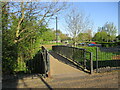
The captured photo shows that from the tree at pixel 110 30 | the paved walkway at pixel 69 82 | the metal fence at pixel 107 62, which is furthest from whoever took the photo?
the tree at pixel 110 30

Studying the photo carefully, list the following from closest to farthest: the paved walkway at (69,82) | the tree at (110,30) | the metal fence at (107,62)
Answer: the paved walkway at (69,82) → the metal fence at (107,62) → the tree at (110,30)

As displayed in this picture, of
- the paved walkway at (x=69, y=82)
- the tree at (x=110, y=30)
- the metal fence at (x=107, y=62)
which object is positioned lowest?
the paved walkway at (x=69, y=82)

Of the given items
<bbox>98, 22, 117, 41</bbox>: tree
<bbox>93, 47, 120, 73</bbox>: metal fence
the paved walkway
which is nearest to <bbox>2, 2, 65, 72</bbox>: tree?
the paved walkway

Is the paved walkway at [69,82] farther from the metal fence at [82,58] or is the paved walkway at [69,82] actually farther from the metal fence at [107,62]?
the metal fence at [82,58]

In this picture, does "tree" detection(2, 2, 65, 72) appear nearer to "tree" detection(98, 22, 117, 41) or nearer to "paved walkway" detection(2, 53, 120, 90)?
"paved walkway" detection(2, 53, 120, 90)

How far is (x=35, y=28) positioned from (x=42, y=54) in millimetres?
1466

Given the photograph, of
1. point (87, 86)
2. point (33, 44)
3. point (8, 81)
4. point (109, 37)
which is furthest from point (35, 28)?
point (109, 37)

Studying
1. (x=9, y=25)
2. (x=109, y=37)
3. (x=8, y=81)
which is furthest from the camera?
(x=109, y=37)

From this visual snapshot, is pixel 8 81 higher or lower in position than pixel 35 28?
lower

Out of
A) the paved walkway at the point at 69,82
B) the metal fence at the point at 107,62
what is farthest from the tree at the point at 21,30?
the metal fence at the point at 107,62

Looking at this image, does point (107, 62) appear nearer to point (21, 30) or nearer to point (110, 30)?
point (21, 30)

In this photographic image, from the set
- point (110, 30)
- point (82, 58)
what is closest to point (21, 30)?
point (82, 58)

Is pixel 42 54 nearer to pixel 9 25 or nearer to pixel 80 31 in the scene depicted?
pixel 9 25

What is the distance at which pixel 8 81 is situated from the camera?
3.98 metres
